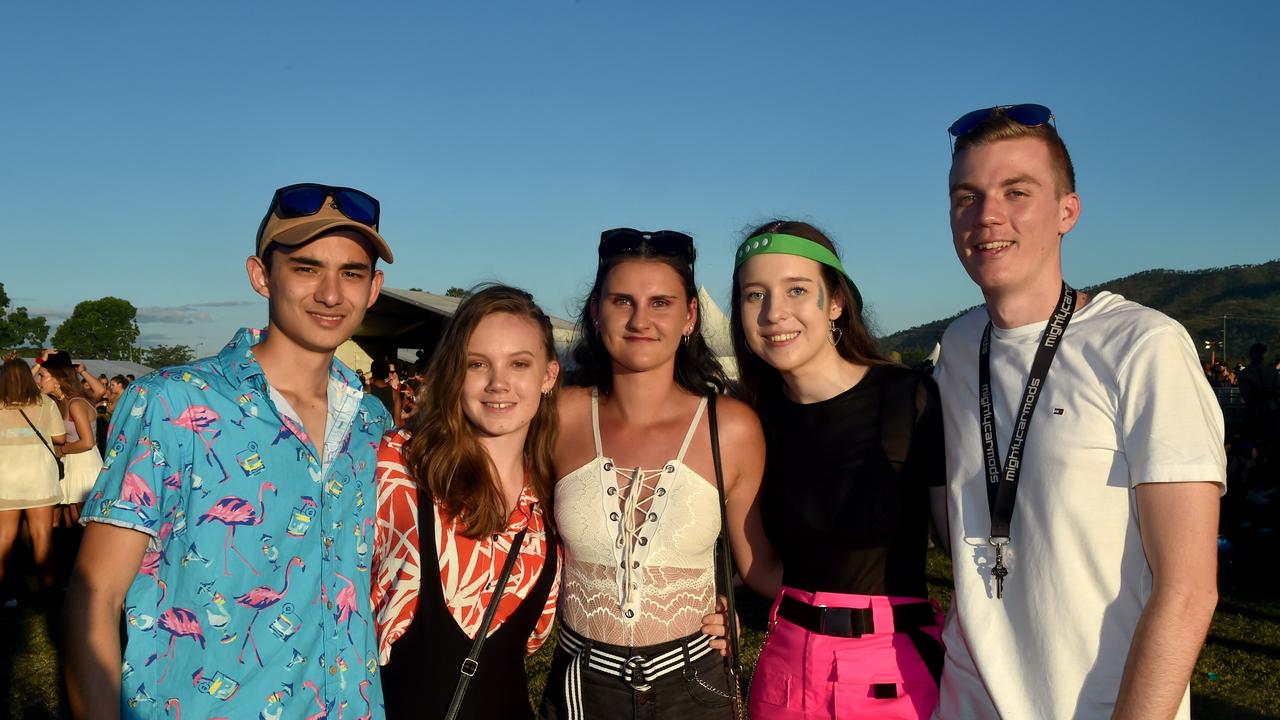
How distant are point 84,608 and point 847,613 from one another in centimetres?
217

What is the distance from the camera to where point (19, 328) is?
3962 inches

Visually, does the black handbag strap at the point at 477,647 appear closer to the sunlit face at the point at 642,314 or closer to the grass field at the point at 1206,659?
the sunlit face at the point at 642,314

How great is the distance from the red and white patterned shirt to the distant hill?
86.1m

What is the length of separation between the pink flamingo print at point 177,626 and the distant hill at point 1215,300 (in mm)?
86989

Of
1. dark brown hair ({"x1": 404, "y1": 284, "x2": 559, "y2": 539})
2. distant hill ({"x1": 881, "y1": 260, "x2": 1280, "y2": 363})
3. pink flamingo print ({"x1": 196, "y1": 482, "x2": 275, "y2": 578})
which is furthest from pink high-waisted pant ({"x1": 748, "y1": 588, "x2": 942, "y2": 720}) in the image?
distant hill ({"x1": 881, "y1": 260, "x2": 1280, "y2": 363})

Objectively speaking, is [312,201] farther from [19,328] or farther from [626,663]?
[19,328]

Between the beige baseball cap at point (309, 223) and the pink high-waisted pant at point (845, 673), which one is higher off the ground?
the beige baseball cap at point (309, 223)

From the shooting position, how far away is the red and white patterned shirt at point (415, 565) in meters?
2.62

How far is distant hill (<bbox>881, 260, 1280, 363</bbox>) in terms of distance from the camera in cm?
8806

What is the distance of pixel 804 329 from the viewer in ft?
9.84

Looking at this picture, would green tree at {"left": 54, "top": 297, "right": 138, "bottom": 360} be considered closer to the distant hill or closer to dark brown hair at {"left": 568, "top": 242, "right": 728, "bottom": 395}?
the distant hill

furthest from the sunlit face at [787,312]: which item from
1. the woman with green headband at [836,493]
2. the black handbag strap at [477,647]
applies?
the black handbag strap at [477,647]

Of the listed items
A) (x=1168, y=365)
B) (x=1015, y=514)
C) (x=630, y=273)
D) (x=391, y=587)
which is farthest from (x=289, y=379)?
(x=1168, y=365)

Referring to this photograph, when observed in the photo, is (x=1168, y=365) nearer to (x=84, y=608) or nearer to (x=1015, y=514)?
(x=1015, y=514)
